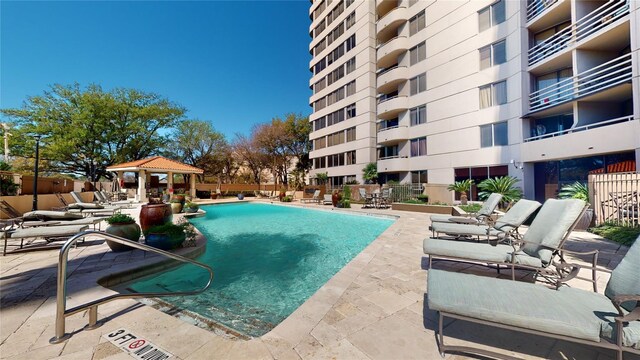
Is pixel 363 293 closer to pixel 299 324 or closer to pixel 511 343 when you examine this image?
pixel 299 324

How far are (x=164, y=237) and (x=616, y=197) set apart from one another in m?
12.2

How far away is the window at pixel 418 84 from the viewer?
18.6 metres

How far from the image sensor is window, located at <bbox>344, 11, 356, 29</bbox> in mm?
25236

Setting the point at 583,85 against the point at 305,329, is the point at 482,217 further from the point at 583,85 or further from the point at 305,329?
the point at 583,85

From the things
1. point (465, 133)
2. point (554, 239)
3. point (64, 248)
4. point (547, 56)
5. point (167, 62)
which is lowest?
point (554, 239)

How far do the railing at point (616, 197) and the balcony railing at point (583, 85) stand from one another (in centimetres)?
581

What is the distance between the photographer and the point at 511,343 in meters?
2.07

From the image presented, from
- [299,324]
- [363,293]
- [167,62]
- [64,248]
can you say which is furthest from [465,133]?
[167,62]

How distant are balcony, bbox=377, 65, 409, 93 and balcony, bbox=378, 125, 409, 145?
3877mm

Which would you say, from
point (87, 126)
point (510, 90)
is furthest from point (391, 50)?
point (87, 126)

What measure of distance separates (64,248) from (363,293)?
3.15m

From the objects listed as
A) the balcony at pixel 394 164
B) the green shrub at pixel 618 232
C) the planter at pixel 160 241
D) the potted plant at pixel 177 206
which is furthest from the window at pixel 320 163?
the planter at pixel 160 241

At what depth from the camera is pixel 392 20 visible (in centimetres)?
2012

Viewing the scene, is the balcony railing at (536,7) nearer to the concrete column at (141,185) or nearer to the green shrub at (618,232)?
the green shrub at (618,232)
